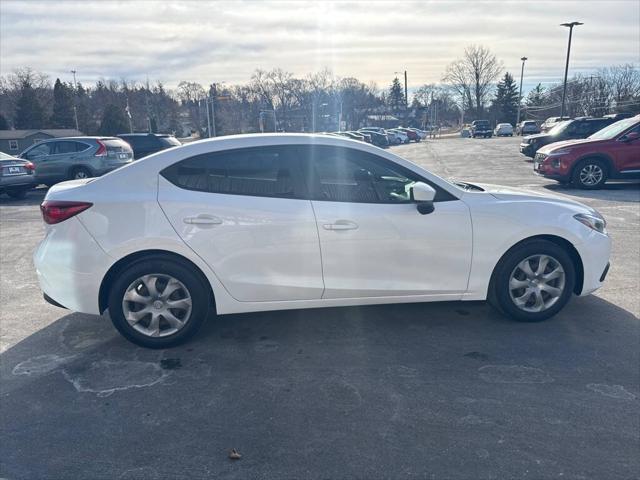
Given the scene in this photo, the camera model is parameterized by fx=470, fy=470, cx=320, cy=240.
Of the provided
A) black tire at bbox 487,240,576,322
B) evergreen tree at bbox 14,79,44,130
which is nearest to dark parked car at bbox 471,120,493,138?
black tire at bbox 487,240,576,322

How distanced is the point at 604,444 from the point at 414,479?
3.71ft

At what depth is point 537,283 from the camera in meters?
4.10

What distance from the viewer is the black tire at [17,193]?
13.2 meters

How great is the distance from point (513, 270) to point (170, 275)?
2.87 m

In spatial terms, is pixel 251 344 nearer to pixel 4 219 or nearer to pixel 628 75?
pixel 4 219

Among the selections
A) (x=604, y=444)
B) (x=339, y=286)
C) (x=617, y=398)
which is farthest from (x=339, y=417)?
(x=617, y=398)

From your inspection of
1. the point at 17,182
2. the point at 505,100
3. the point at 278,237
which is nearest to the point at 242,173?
the point at 278,237

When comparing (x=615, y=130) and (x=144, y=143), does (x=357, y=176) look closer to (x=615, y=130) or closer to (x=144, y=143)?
(x=615, y=130)

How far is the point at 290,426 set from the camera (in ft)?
9.32

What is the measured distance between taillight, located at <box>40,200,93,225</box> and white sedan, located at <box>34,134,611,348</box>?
11 mm

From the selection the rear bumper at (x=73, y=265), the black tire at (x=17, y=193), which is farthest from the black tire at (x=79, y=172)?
the rear bumper at (x=73, y=265)

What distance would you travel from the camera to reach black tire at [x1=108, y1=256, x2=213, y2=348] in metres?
3.69

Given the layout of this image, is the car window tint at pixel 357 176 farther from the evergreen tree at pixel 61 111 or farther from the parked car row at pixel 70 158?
the evergreen tree at pixel 61 111

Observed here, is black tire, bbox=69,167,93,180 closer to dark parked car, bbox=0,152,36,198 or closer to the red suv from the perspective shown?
dark parked car, bbox=0,152,36,198
